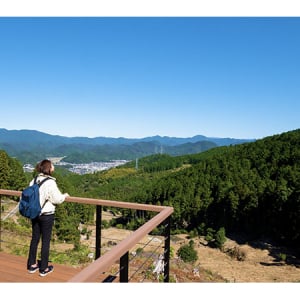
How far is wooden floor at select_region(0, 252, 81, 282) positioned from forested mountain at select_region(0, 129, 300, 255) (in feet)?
59.5

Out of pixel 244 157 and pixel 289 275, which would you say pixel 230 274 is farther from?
pixel 244 157

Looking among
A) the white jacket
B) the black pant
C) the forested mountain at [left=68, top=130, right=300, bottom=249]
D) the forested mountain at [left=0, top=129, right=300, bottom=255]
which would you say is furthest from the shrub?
the white jacket

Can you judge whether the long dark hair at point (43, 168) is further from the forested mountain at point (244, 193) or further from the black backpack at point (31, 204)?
the forested mountain at point (244, 193)

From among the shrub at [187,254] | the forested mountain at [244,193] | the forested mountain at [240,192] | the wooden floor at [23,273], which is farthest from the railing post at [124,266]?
the forested mountain at [244,193]

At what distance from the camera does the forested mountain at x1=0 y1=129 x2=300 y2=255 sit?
97.4ft

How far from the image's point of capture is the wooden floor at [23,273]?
2781 millimetres

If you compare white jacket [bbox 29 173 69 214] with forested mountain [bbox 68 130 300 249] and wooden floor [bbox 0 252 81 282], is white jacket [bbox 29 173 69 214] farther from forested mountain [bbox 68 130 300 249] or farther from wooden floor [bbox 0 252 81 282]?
forested mountain [bbox 68 130 300 249]

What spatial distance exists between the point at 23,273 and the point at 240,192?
33.7m

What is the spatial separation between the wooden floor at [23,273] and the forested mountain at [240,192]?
714 inches

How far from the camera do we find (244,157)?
157 ft

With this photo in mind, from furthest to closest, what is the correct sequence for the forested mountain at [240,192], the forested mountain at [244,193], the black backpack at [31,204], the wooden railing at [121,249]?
the forested mountain at [244,193], the forested mountain at [240,192], the black backpack at [31,204], the wooden railing at [121,249]

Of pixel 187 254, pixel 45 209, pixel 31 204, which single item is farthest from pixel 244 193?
pixel 31 204

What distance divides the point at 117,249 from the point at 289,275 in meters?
26.8

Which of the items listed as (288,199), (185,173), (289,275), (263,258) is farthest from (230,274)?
(185,173)
